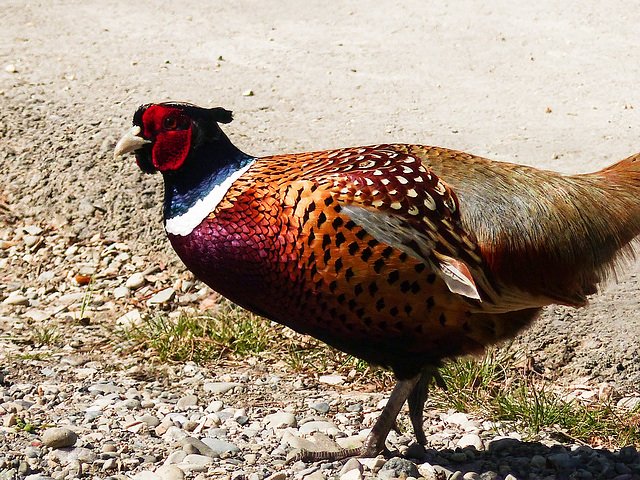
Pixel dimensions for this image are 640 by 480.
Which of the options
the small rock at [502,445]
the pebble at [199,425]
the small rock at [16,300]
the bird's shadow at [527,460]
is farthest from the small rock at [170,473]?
the small rock at [16,300]

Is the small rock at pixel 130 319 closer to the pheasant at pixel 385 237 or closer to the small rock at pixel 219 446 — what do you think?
the small rock at pixel 219 446

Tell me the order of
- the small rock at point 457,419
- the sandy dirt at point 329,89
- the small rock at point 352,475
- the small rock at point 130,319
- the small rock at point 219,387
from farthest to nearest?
1. the sandy dirt at point 329,89
2. the small rock at point 130,319
3. the small rock at point 219,387
4. the small rock at point 457,419
5. the small rock at point 352,475

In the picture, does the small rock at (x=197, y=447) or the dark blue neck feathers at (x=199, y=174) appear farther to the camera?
the small rock at (x=197, y=447)

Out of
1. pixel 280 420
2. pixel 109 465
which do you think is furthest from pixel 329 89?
pixel 109 465

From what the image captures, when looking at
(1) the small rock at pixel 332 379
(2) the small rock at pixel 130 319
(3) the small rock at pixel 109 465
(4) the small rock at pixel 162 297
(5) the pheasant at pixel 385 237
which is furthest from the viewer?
(4) the small rock at pixel 162 297

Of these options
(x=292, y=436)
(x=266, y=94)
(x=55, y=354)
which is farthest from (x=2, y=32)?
(x=292, y=436)

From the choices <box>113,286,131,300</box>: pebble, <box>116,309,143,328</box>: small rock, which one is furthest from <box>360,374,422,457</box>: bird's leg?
<box>113,286,131,300</box>: pebble

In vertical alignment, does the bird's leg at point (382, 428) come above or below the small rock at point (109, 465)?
above

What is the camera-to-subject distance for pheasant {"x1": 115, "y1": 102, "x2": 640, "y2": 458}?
2.67 metres

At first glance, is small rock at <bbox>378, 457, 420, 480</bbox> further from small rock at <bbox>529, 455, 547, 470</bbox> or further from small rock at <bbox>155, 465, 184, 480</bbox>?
small rock at <bbox>155, 465, 184, 480</bbox>

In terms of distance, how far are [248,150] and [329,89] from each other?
1.42 meters

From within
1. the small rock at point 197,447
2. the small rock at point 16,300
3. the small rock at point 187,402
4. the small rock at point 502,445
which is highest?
the small rock at point 502,445

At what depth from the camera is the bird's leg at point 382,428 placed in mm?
2953

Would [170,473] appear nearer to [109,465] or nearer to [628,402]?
[109,465]
